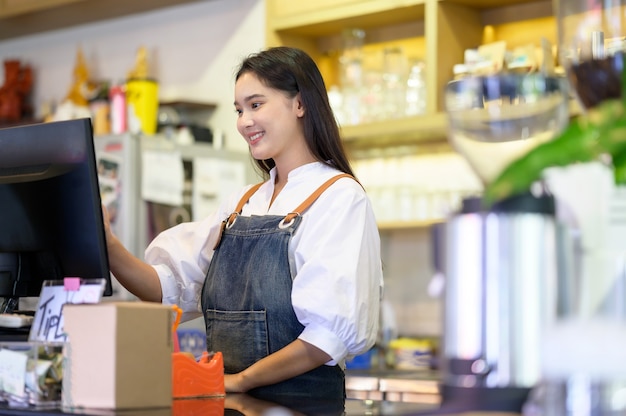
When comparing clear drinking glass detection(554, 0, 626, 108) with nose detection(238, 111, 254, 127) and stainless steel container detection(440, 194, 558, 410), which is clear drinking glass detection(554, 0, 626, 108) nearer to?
stainless steel container detection(440, 194, 558, 410)

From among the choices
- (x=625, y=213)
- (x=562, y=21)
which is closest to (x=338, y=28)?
(x=562, y=21)

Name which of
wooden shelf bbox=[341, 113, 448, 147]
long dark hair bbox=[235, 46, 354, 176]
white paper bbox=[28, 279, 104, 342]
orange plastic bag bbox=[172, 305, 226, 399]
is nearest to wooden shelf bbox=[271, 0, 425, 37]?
wooden shelf bbox=[341, 113, 448, 147]

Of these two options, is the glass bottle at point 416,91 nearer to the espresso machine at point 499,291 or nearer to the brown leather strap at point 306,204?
the brown leather strap at point 306,204

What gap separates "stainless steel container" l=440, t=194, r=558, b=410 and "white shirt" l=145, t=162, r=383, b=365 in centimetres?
82

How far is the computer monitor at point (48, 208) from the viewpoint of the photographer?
5.85 feet

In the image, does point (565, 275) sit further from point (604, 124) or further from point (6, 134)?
point (6, 134)

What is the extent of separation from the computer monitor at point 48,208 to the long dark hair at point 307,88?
0.62 meters

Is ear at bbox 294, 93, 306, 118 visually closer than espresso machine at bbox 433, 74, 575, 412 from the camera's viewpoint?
No

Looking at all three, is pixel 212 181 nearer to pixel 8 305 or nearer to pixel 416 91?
pixel 416 91

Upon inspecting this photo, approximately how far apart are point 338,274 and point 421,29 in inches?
84.0

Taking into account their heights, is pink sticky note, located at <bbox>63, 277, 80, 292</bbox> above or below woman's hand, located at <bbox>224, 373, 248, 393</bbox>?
above

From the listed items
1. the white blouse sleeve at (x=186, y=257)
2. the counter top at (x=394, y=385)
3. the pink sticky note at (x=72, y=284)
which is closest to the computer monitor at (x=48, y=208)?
the pink sticky note at (x=72, y=284)

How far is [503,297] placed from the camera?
1.21 metres

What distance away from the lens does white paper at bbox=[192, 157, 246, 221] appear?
4.03 metres
